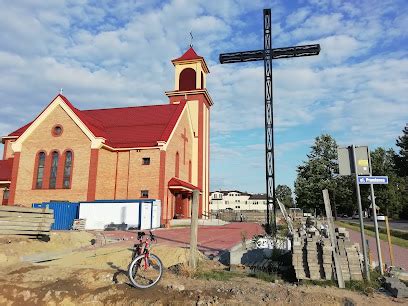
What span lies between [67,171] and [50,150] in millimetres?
2584

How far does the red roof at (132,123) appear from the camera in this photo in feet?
99.4

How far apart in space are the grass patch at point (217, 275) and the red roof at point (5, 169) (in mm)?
28683

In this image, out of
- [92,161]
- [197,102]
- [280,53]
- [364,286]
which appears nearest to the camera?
[364,286]

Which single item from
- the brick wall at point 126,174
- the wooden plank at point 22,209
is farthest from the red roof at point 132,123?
the wooden plank at point 22,209

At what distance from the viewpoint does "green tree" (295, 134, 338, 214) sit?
148ft

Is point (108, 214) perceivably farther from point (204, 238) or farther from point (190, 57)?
point (190, 57)

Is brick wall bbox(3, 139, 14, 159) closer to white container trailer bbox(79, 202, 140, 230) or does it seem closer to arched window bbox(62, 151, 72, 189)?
arched window bbox(62, 151, 72, 189)

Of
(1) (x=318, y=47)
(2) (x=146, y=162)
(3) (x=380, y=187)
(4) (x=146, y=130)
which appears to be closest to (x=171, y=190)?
(2) (x=146, y=162)

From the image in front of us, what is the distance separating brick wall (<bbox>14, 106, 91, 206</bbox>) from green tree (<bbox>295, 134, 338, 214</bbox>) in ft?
97.3

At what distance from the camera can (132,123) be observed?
33.8 metres

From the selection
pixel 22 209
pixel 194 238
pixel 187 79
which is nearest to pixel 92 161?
pixel 22 209

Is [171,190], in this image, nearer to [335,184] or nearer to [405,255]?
[405,255]

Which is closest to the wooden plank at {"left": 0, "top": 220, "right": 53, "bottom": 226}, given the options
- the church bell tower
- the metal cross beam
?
the metal cross beam

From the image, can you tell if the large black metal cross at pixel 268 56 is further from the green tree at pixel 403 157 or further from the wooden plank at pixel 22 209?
the green tree at pixel 403 157
